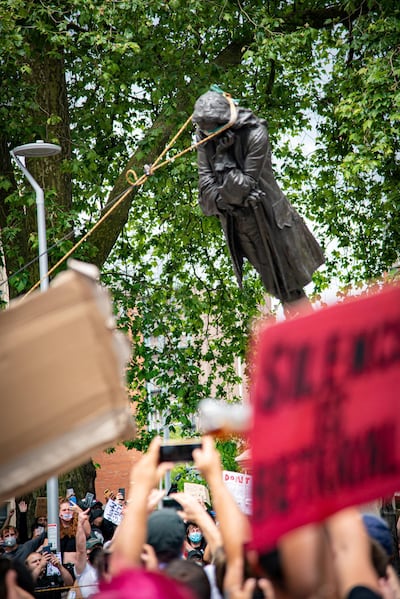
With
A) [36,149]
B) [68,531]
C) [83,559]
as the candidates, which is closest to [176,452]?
[83,559]

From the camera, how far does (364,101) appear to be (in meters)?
14.4

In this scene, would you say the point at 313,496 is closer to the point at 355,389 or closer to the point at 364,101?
the point at 355,389

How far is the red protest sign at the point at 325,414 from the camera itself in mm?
2779

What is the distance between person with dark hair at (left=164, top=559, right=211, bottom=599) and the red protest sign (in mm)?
1097

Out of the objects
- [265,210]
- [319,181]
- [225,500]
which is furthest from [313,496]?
[319,181]

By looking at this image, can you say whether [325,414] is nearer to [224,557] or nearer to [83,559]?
[224,557]

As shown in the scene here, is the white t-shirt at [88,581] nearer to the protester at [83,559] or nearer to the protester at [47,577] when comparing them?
the protester at [83,559]

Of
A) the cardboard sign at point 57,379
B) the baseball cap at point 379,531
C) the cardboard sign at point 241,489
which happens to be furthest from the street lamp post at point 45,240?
the cardboard sign at point 57,379

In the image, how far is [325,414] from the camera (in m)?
2.83

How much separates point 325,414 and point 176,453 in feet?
3.99

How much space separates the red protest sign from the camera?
9.12 feet

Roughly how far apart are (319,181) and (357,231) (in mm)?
1303

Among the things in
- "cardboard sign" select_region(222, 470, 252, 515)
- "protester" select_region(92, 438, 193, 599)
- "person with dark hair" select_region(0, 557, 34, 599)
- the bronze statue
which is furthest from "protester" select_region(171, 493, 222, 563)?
the bronze statue

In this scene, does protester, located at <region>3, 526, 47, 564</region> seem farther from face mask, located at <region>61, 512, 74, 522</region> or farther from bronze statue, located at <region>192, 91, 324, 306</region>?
bronze statue, located at <region>192, 91, 324, 306</region>
